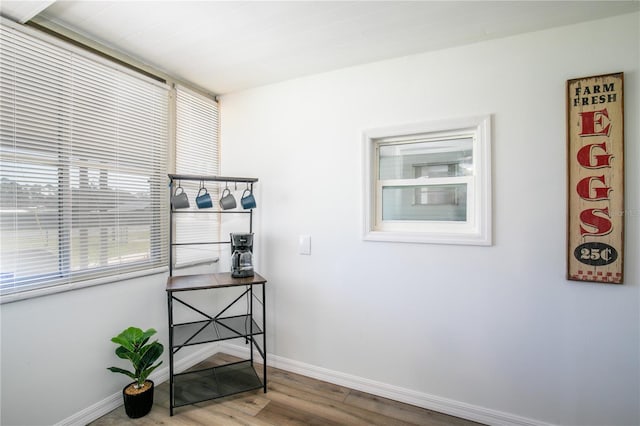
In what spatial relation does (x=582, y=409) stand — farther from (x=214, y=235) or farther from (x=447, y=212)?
(x=214, y=235)

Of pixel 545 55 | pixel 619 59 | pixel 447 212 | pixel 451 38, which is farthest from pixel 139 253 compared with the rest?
pixel 619 59

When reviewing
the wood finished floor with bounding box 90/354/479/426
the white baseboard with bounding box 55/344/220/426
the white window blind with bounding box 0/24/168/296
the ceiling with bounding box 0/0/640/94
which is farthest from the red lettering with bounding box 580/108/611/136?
the white baseboard with bounding box 55/344/220/426

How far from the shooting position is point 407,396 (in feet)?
7.14

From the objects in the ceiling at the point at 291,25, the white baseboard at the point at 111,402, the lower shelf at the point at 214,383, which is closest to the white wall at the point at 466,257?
the ceiling at the point at 291,25

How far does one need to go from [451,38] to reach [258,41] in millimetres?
1259

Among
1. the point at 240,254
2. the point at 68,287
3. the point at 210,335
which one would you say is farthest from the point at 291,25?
the point at 210,335

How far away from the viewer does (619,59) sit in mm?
1695

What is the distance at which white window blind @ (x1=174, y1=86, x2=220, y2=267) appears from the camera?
262 centimetres

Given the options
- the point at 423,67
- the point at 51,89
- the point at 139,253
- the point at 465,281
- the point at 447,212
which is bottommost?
the point at 465,281

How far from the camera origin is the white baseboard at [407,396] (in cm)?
193

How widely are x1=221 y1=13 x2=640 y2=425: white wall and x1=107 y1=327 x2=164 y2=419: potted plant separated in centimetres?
97

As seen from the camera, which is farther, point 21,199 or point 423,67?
point 423,67

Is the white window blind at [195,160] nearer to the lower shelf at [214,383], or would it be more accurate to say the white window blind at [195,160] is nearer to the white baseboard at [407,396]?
the lower shelf at [214,383]

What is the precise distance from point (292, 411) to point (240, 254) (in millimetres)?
1150
